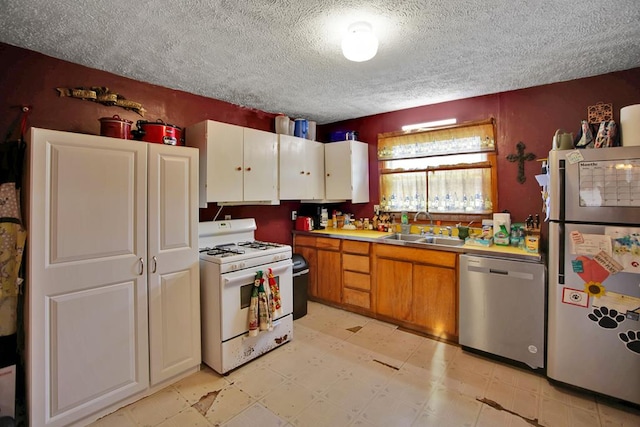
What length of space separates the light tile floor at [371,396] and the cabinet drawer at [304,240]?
55.3 inches

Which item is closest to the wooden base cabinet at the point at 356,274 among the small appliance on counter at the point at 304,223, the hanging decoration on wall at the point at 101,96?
the small appliance on counter at the point at 304,223

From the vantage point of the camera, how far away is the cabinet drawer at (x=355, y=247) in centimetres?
337

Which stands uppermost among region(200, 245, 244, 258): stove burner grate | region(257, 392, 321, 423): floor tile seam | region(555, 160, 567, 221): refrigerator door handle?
region(555, 160, 567, 221): refrigerator door handle

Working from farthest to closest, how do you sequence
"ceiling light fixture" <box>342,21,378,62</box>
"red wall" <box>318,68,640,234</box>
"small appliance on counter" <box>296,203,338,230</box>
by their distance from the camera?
"small appliance on counter" <box>296,203,338,230</box>, "red wall" <box>318,68,640,234</box>, "ceiling light fixture" <box>342,21,378,62</box>

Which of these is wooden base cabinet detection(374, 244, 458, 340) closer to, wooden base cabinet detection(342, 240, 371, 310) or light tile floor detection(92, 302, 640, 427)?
wooden base cabinet detection(342, 240, 371, 310)

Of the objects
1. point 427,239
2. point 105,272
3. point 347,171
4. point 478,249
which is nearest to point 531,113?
point 478,249

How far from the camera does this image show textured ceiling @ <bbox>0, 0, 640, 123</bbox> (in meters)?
1.67

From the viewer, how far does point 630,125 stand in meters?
2.00

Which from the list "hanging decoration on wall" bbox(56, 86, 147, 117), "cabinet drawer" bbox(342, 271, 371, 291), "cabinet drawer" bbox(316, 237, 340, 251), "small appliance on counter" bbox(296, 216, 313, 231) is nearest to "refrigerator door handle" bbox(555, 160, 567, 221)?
"cabinet drawer" bbox(342, 271, 371, 291)

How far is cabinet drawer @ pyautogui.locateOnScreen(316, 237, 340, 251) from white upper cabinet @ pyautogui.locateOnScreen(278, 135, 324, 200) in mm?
563

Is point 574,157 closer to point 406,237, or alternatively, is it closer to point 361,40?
point 361,40

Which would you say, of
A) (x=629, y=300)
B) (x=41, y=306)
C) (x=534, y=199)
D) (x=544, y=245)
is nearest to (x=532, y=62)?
(x=534, y=199)

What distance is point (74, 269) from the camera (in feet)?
5.87

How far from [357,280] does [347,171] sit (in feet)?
4.59
